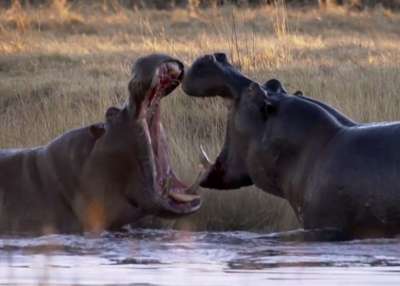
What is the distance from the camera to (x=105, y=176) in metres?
7.18

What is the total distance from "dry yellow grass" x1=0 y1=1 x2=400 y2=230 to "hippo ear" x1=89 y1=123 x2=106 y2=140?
0.87 m

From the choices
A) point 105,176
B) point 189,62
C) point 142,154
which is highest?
point 189,62

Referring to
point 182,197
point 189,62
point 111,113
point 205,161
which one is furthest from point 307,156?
point 189,62

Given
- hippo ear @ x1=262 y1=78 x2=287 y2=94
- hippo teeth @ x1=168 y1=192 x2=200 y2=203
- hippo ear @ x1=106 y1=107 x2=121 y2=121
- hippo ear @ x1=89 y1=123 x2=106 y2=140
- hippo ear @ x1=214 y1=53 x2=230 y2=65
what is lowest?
hippo teeth @ x1=168 y1=192 x2=200 y2=203

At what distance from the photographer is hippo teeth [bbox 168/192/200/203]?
7074mm

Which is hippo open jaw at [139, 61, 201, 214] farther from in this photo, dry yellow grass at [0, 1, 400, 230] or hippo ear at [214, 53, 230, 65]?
dry yellow grass at [0, 1, 400, 230]

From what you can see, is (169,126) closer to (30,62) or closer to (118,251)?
(118,251)

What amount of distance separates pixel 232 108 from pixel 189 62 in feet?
23.0

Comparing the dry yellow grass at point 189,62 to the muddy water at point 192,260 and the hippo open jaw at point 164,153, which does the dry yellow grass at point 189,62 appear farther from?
the muddy water at point 192,260

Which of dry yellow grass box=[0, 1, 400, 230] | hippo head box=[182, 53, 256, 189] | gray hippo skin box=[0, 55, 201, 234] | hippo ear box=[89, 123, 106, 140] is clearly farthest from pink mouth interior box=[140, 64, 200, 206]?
dry yellow grass box=[0, 1, 400, 230]

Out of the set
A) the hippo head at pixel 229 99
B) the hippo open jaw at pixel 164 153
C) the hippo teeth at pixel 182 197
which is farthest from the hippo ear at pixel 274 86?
the hippo teeth at pixel 182 197

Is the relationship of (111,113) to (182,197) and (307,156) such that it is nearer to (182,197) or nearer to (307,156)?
(182,197)

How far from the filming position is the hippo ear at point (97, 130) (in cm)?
718

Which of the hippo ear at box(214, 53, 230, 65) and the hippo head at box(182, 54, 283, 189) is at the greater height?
the hippo ear at box(214, 53, 230, 65)
